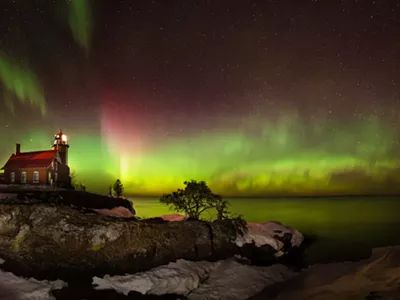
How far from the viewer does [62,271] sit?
23688 millimetres

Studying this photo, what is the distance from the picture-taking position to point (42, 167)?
49.7 m

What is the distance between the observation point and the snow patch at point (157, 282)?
70.6 feet

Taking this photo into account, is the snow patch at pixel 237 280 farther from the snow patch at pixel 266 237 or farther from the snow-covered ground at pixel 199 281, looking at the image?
the snow patch at pixel 266 237

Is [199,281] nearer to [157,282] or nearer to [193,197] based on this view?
[157,282]

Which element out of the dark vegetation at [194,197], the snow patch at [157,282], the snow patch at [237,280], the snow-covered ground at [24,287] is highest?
the dark vegetation at [194,197]

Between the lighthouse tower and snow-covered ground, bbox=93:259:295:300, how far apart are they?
1426 inches

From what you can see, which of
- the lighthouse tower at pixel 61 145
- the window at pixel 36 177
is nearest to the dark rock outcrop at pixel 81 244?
the window at pixel 36 177

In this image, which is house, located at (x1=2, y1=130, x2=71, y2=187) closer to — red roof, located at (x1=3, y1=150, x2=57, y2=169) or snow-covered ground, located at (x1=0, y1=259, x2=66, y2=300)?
red roof, located at (x1=3, y1=150, x2=57, y2=169)

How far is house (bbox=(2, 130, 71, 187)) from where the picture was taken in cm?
4966

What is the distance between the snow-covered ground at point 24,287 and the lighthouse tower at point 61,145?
34110mm

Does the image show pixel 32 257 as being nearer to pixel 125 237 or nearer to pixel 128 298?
pixel 125 237

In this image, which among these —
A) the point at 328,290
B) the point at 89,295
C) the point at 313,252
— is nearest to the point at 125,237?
the point at 89,295

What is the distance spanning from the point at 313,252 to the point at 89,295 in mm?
25170

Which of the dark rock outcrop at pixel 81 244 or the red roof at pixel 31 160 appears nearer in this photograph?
the dark rock outcrop at pixel 81 244
